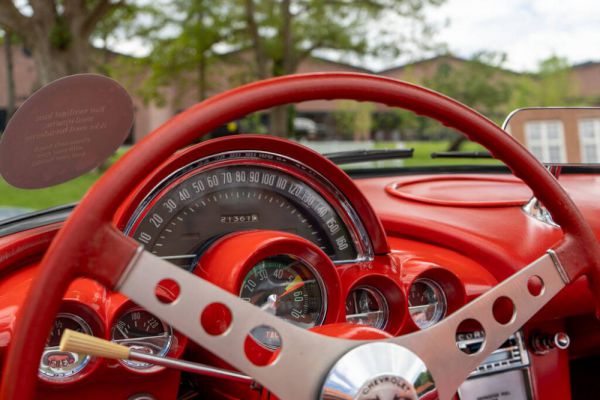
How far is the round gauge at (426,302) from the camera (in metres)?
1.75

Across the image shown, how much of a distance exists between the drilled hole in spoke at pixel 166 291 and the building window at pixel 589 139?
162 cm

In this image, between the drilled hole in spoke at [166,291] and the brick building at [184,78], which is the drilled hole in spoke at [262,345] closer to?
the drilled hole in spoke at [166,291]

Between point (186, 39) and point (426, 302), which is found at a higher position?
point (426, 302)

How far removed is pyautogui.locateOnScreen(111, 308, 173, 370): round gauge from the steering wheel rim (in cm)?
42

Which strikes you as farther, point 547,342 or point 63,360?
point 547,342

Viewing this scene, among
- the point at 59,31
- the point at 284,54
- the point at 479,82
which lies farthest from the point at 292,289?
the point at 479,82

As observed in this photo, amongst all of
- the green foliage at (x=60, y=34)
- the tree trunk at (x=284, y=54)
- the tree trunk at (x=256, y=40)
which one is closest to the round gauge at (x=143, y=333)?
the green foliage at (x=60, y=34)

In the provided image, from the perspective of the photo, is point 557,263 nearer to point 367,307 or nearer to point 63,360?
point 367,307

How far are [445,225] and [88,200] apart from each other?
3.90ft

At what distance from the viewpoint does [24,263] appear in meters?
1.62

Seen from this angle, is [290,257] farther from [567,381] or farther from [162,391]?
[567,381]

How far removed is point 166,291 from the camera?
1.24 meters

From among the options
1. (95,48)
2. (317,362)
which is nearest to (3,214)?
(317,362)

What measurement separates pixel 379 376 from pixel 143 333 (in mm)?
538
